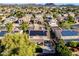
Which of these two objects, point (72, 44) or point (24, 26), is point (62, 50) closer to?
point (72, 44)

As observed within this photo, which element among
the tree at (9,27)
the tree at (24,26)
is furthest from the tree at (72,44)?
the tree at (9,27)

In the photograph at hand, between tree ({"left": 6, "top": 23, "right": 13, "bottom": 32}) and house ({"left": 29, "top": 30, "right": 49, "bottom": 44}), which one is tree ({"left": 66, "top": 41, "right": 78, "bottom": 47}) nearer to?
house ({"left": 29, "top": 30, "right": 49, "bottom": 44})

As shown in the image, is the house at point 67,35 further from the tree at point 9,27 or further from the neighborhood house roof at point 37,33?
the tree at point 9,27

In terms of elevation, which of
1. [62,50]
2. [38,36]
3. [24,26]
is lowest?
[62,50]

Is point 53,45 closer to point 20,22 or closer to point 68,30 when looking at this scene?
point 68,30

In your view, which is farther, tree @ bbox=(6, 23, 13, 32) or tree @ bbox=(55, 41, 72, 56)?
tree @ bbox=(6, 23, 13, 32)

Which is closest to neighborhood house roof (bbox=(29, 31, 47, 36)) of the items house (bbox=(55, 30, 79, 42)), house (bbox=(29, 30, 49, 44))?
house (bbox=(29, 30, 49, 44))

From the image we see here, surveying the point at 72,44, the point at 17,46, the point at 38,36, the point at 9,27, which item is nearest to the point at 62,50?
the point at 72,44

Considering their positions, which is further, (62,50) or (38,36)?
(38,36)
